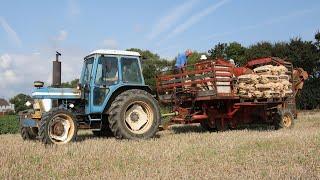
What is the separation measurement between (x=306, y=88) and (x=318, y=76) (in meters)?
3.30

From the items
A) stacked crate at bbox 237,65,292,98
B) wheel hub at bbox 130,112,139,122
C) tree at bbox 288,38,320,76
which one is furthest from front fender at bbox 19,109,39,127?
tree at bbox 288,38,320,76

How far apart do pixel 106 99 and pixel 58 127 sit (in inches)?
55.9

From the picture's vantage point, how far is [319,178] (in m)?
6.12

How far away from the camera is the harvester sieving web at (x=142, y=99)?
11.2 metres

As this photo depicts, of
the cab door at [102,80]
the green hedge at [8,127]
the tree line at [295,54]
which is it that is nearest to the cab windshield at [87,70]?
the cab door at [102,80]

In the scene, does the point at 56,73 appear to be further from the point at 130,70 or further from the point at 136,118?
the point at 136,118

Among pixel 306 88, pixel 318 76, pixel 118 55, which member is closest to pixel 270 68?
pixel 118 55

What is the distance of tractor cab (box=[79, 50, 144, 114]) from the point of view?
11367mm

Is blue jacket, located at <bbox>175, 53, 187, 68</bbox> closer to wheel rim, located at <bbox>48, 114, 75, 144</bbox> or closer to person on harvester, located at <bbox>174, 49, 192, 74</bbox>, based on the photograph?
person on harvester, located at <bbox>174, 49, 192, 74</bbox>

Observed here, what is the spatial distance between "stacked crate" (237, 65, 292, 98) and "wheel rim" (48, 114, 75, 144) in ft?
16.4

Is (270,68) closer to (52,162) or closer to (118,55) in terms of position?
(118,55)

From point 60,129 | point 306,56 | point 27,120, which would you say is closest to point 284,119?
point 60,129

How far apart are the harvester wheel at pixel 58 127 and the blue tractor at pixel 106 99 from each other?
21 cm

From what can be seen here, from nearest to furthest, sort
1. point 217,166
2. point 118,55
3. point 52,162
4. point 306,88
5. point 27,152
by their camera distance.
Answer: point 217,166
point 52,162
point 27,152
point 118,55
point 306,88
